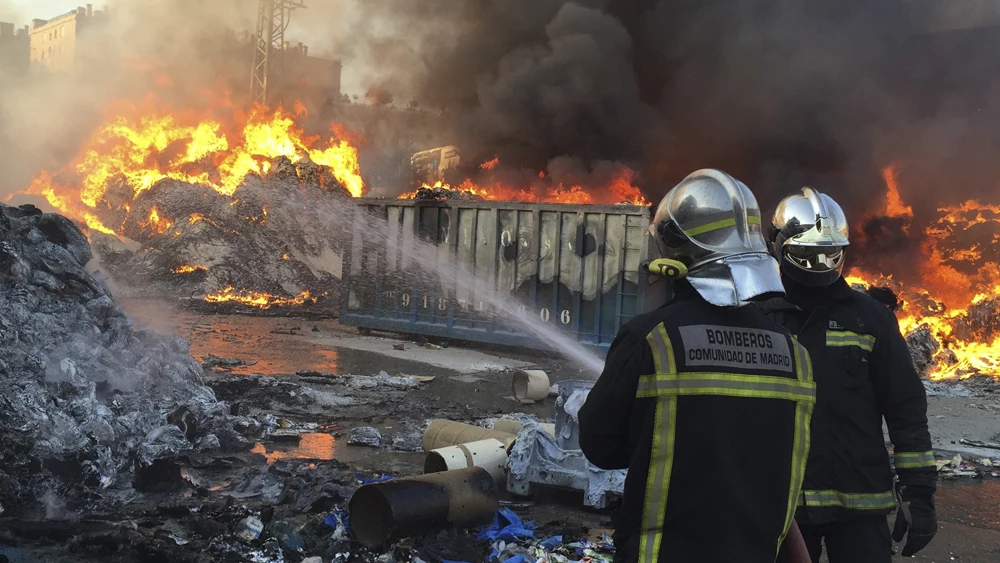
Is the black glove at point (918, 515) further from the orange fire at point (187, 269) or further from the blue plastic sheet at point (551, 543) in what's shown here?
the orange fire at point (187, 269)

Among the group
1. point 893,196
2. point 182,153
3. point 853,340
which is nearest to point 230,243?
point 182,153

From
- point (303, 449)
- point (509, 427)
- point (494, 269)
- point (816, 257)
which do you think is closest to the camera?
point (816, 257)

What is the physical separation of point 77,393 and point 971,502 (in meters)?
6.84

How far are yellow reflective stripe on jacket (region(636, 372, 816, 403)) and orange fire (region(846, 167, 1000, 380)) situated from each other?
11.0m

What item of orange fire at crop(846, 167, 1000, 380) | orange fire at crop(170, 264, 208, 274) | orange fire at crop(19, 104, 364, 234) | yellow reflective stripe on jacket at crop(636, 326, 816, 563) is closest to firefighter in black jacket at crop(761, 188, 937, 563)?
yellow reflective stripe on jacket at crop(636, 326, 816, 563)

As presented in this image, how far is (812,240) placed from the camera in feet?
10.4

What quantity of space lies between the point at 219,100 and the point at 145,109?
3045 millimetres

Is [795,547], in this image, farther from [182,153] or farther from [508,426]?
[182,153]

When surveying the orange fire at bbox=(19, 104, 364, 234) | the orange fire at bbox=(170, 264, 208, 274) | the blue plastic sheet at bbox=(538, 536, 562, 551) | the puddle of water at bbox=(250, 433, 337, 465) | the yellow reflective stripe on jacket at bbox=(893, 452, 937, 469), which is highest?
the orange fire at bbox=(19, 104, 364, 234)

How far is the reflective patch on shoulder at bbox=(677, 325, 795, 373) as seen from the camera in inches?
77.6

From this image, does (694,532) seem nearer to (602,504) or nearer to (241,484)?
(602,504)

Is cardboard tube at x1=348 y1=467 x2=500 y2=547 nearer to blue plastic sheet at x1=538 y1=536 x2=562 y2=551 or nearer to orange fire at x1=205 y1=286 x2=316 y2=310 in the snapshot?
blue plastic sheet at x1=538 y1=536 x2=562 y2=551

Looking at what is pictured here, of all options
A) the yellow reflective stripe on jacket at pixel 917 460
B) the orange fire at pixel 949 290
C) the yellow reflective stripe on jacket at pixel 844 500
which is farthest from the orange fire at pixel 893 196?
the yellow reflective stripe on jacket at pixel 844 500

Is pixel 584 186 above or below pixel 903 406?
above
